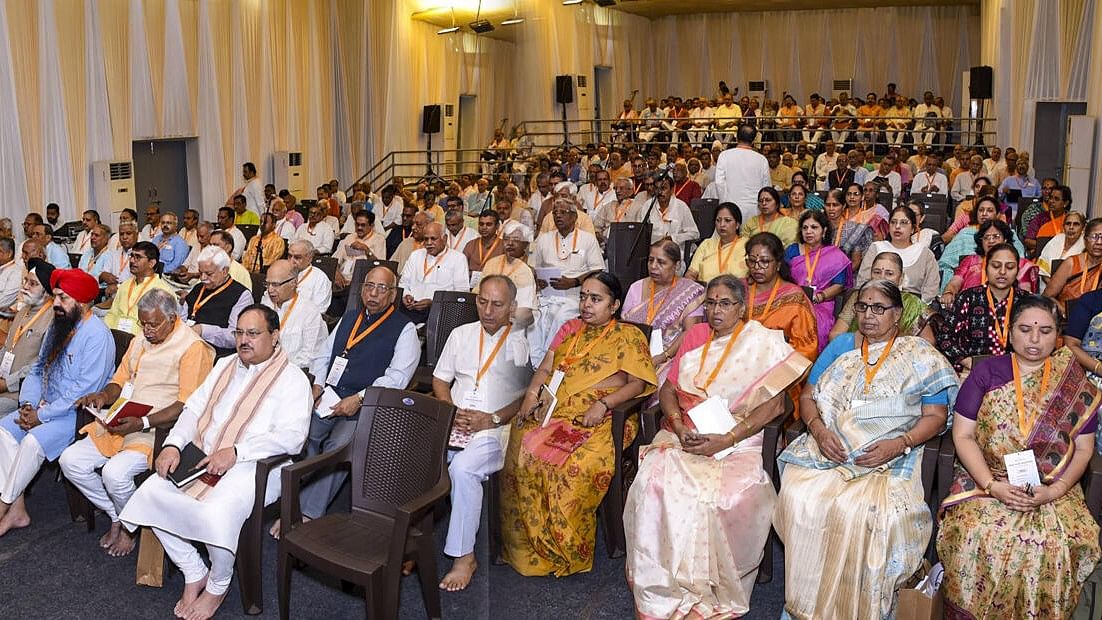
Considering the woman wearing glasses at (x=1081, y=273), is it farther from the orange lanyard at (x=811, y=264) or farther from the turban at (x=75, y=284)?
the turban at (x=75, y=284)

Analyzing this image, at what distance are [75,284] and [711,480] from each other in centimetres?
265

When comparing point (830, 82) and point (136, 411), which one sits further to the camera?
point (830, 82)

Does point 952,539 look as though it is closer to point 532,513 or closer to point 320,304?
point 532,513

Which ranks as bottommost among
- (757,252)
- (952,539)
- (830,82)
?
(952,539)

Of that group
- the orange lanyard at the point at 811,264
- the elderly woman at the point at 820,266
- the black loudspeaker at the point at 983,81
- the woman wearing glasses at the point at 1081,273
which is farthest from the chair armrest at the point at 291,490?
the black loudspeaker at the point at 983,81

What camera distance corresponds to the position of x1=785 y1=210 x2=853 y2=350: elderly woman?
507 cm

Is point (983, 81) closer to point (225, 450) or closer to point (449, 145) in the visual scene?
point (449, 145)

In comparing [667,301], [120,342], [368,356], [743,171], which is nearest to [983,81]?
[743,171]

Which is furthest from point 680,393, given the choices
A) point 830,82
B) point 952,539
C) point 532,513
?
point 830,82

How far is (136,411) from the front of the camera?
3.80m

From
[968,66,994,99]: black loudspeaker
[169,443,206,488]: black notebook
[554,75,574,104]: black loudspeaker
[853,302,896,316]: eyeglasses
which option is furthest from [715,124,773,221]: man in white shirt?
[968,66,994,99]: black loudspeaker

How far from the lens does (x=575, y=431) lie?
12.4 ft

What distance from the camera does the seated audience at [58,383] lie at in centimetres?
412

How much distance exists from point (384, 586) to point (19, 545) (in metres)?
1.93
